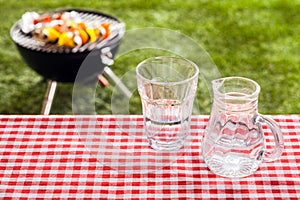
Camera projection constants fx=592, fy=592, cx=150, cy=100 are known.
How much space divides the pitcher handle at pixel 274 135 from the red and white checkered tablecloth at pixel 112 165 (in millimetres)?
57

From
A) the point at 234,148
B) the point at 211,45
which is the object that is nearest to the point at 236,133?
the point at 234,148

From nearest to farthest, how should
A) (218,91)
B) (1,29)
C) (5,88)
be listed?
(218,91), (5,88), (1,29)

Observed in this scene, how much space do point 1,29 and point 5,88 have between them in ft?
Answer: 2.31

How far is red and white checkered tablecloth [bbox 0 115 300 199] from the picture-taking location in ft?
4.73

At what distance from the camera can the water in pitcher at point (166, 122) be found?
150 centimetres

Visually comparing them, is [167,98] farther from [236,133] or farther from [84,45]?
[84,45]

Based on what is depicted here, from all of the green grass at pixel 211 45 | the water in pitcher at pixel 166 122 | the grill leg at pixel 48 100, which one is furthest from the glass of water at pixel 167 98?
the green grass at pixel 211 45

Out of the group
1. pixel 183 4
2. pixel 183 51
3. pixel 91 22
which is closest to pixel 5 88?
pixel 91 22

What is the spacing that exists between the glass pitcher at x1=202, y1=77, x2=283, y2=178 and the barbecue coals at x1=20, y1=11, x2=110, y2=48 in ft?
5.38

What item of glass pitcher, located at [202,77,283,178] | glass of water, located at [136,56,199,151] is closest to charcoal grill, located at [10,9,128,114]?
glass of water, located at [136,56,199,151]

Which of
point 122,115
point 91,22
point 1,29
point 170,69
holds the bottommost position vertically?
point 1,29

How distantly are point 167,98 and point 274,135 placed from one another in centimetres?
28

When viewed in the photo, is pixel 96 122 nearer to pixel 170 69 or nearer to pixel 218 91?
pixel 170 69

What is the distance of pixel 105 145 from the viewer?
5.31 feet
